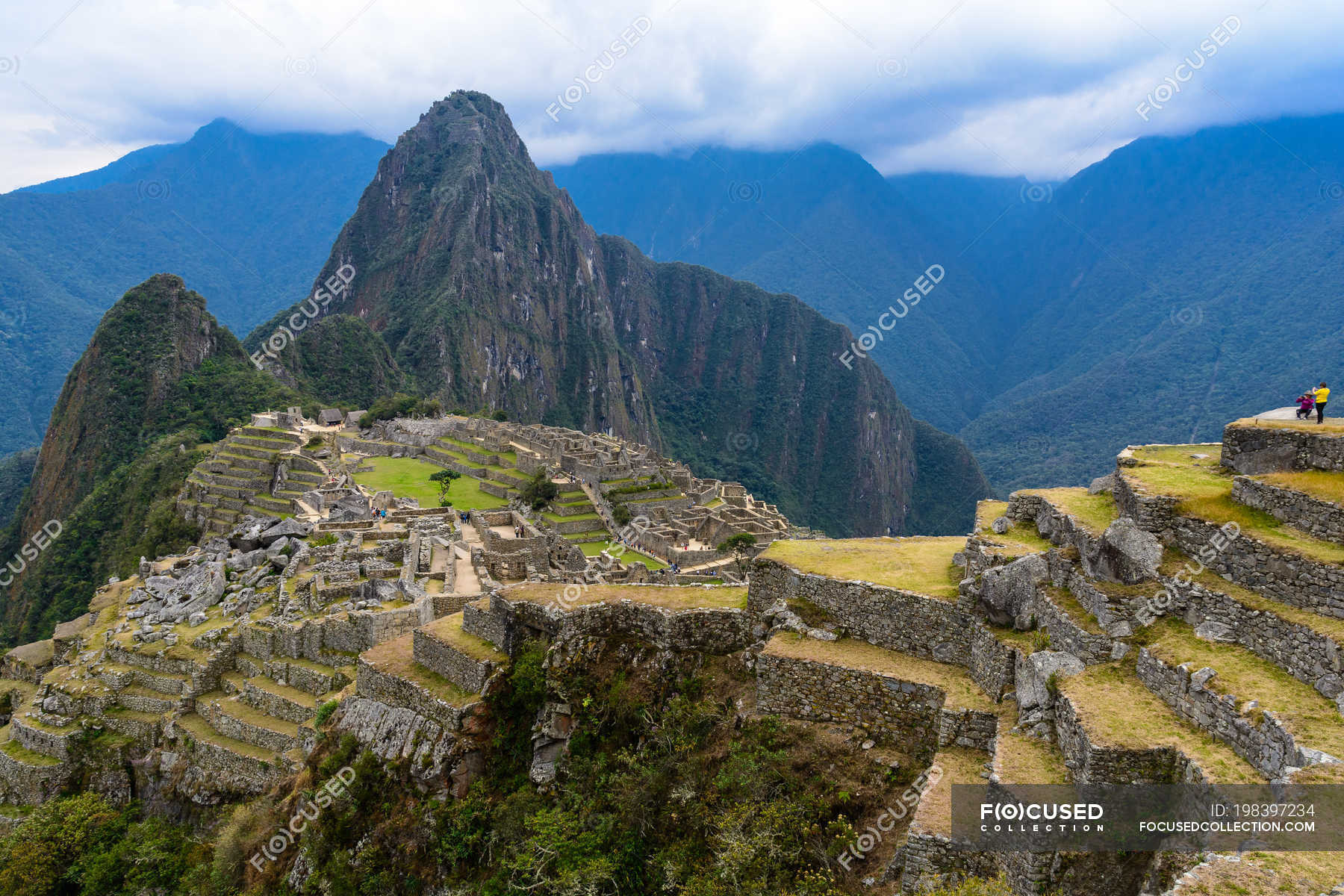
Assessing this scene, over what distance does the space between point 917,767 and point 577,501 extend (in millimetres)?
47657

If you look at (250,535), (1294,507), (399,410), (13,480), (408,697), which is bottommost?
(408,697)

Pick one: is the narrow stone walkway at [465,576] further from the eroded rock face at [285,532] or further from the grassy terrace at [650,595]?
the eroded rock face at [285,532]

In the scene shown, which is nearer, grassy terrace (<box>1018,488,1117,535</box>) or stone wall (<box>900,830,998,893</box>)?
stone wall (<box>900,830,998,893</box>)

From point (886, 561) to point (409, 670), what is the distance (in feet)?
25.9

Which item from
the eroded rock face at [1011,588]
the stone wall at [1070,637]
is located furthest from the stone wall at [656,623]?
the stone wall at [1070,637]

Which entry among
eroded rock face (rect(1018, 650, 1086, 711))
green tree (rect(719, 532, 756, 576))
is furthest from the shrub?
green tree (rect(719, 532, 756, 576))

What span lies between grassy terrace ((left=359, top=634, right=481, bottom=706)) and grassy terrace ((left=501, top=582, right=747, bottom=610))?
162 cm

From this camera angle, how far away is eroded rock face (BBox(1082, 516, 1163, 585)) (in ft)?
25.1

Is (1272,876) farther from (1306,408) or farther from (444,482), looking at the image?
(444,482)

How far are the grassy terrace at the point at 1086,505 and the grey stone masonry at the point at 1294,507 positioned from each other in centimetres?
130

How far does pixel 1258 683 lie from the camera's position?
628 cm

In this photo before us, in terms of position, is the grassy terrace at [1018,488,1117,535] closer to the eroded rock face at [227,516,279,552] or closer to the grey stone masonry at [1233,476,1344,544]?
the grey stone masonry at [1233,476,1344,544]

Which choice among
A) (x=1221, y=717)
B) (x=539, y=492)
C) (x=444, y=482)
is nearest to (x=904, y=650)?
(x=1221, y=717)

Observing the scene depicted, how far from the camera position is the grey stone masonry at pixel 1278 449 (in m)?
7.62
